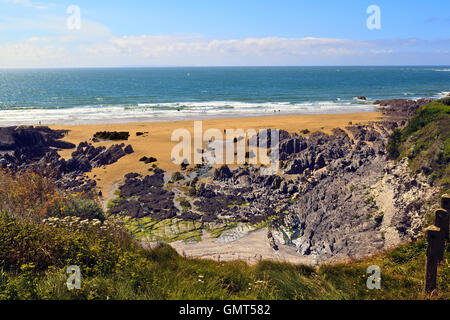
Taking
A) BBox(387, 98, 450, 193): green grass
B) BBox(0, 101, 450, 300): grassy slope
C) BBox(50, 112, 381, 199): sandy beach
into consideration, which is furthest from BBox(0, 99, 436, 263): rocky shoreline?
BBox(0, 101, 450, 300): grassy slope

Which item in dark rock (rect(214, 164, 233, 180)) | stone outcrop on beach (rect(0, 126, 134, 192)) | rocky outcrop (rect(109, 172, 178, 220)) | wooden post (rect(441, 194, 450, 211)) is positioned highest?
wooden post (rect(441, 194, 450, 211))

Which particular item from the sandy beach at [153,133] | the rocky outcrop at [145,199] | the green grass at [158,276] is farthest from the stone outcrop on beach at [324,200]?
the sandy beach at [153,133]

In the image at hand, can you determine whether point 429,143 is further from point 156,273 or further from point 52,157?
point 52,157

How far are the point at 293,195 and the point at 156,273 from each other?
13411 millimetres

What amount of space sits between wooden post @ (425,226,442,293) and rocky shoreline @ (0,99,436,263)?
15.0 ft

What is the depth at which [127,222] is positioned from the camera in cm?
1689

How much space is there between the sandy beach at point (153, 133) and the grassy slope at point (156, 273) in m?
12.9

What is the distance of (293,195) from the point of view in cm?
1961

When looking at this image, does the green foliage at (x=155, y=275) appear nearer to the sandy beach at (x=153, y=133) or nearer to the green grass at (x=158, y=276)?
the green grass at (x=158, y=276)

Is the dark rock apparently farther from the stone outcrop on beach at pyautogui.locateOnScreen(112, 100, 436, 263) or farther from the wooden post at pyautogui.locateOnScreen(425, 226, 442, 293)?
the wooden post at pyautogui.locateOnScreen(425, 226, 442, 293)

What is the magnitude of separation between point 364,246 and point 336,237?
1744mm

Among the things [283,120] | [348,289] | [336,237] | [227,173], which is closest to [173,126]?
[283,120]

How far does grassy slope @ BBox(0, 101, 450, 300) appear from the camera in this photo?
258 inches
